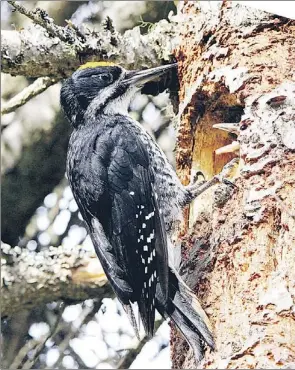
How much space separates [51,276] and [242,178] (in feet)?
1.99

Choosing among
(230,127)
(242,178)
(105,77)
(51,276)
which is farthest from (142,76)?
(51,276)

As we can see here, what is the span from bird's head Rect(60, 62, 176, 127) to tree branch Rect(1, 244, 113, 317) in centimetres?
38

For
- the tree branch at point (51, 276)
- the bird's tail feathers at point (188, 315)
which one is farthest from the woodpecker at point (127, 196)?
the tree branch at point (51, 276)

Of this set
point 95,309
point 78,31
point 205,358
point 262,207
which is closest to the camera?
point 205,358

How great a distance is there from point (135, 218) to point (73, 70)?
570mm

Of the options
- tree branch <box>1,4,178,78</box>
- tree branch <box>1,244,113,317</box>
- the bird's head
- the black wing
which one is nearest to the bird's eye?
the bird's head

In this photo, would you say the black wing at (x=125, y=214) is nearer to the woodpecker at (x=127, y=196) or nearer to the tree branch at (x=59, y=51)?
the woodpecker at (x=127, y=196)

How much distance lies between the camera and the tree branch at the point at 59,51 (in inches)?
86.7

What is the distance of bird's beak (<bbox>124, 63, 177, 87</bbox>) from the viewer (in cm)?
207

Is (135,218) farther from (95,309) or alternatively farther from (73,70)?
(73,70)

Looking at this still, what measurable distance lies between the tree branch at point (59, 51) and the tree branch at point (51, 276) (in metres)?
0.54

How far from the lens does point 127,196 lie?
1.93 m

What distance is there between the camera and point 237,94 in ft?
6.77

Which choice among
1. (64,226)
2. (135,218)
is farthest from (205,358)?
(64,226)
